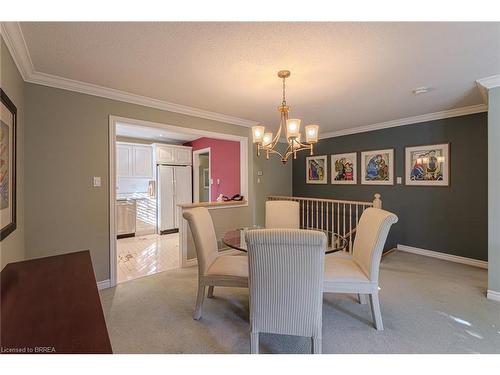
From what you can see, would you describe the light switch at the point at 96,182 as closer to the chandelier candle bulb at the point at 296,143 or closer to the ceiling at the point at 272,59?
the ceiling at the point at 272,59

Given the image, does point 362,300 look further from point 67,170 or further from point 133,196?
point 133,196

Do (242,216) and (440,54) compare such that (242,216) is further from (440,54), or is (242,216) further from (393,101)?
(440,54)

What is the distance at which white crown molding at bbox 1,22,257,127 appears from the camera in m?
1.69

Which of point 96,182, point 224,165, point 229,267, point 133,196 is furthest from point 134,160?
point 229,267

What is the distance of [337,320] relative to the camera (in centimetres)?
216

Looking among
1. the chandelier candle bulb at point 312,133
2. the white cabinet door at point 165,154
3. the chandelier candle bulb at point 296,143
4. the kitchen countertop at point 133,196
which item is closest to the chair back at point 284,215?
Answer: the chandelier candle bulb at point 296,143

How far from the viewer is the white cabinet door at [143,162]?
5598mm

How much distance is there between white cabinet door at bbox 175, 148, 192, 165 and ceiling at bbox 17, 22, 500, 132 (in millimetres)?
2982

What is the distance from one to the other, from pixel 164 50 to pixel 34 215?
77.9 inches

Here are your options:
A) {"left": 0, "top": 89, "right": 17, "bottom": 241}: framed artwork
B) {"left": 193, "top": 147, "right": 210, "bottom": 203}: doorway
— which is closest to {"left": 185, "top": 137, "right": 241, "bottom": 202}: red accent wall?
{"left": 193, "top": 147, "right": 210, "bottom": 203}: doorway

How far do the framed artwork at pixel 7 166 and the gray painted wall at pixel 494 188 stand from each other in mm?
4030

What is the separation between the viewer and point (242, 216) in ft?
13.7

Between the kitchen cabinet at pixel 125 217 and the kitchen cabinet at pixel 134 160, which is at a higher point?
the kitchen cabinet at pixel 134 160
